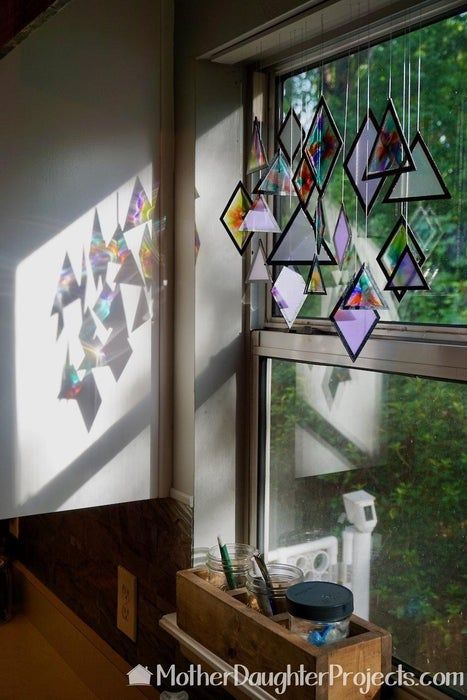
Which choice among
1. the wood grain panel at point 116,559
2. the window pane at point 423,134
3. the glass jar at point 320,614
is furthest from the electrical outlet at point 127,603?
the window pane at point 423,134

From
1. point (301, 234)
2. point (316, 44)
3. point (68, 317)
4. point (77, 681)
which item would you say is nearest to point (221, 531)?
point (68, 317)

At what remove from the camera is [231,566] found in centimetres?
144

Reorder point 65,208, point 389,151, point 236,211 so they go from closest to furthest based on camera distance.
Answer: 1. point 389,151
2. point 236,211
3. point 65,208

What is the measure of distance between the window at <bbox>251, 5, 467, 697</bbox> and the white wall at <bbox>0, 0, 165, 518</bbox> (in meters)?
0.28

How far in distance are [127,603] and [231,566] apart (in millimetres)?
478

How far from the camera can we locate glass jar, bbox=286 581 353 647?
1.18 metres

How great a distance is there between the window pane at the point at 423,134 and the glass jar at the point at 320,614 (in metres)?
0.46

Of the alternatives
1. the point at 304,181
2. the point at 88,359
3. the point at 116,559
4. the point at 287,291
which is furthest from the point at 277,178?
the point at 116,559

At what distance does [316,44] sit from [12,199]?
2.02 ft

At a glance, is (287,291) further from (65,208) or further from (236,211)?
(65,208)

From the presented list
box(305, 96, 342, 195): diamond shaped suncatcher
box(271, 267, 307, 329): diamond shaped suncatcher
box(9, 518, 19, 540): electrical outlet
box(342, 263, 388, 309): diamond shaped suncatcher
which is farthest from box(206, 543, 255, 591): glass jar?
box(9, 518, 19, 540): electrical outlet

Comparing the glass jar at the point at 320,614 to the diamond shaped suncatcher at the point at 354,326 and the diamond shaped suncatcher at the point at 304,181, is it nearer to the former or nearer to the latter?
the diamond shaped suncatcher at the point at 354,326

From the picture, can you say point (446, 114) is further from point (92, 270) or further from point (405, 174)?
point (92, 270)

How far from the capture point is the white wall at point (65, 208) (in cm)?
141
